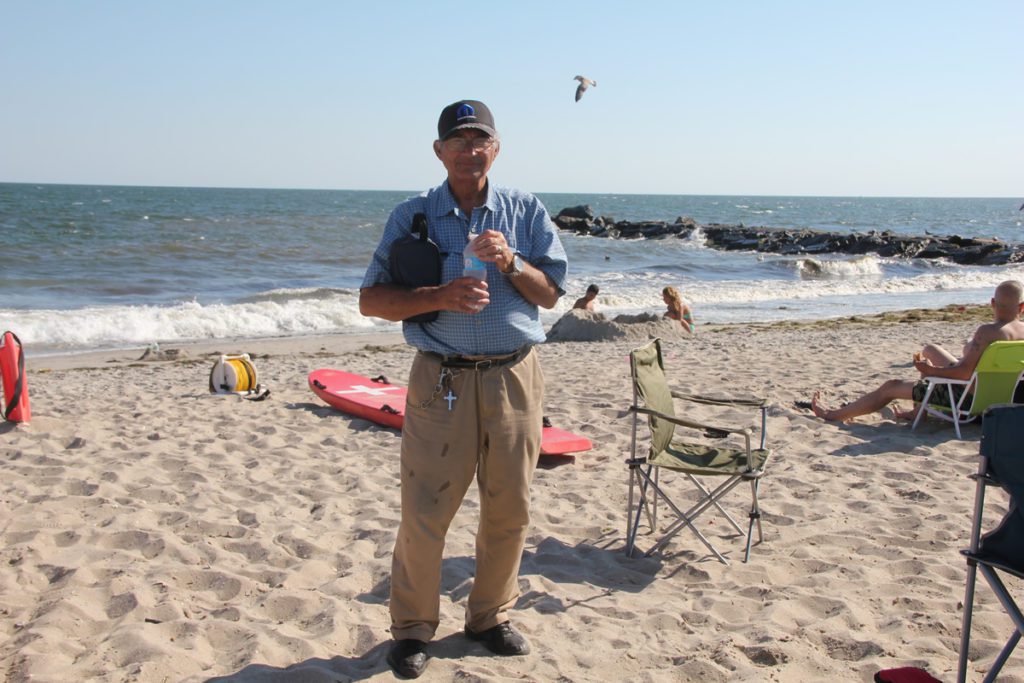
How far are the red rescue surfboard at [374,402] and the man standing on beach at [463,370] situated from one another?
2.55m

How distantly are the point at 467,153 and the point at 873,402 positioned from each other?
4602mm

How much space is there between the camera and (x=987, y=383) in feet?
18.0

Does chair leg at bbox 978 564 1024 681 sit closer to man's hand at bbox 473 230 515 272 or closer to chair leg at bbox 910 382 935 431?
man's hand at bbox 473 230 515 272

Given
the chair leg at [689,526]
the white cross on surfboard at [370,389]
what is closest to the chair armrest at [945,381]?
the chair leg at [689,526]

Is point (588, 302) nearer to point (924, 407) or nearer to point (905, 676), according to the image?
point (924, 407)

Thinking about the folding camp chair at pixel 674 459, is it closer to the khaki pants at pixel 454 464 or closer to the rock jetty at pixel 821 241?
the khaki pants at pixel 454 464

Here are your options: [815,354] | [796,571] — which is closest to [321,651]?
[796,571]

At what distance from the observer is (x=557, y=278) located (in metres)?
2.87

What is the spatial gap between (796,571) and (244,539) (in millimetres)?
2458

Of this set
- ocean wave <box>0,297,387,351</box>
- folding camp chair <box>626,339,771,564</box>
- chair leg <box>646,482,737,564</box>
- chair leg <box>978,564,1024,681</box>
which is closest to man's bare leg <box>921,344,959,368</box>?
folding camp chair <box>626,339,771,564</box>

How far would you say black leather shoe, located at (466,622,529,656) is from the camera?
295 cm

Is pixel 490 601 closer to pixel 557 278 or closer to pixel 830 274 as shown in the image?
pixel 557 278

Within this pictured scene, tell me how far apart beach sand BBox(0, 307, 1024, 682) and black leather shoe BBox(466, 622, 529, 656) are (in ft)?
0.20

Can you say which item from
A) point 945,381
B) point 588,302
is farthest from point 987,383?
point 588,302
